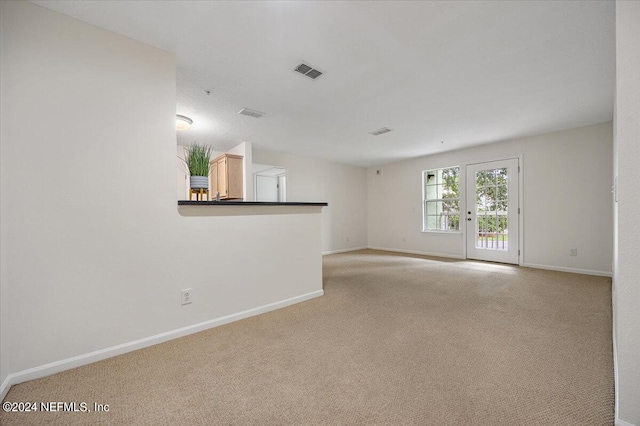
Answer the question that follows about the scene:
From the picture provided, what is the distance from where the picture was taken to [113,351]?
1.80 meters

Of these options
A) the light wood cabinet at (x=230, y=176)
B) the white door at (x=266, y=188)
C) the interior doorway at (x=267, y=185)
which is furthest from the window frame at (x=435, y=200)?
the light wood cabinet at (x=230, y=176)

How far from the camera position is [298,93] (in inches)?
115

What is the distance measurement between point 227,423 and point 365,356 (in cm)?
94

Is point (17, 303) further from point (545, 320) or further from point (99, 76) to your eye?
point (545, 320)

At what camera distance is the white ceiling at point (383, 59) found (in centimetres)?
173

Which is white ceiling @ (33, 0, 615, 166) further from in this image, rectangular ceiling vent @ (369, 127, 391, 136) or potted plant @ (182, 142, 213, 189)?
potted plant @ (182, 142, 213, 189)

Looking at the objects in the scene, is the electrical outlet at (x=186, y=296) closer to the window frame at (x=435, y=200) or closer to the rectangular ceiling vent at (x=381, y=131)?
the rectangular ceiling vent at (x=381, y=131)

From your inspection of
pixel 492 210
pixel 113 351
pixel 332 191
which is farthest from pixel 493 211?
pixel 113 351

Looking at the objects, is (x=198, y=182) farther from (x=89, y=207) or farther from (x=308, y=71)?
(x=308, y=71)

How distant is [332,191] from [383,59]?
448cm

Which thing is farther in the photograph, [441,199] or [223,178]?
[441,199]

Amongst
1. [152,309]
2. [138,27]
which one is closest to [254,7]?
[138,27]

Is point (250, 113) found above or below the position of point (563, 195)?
above

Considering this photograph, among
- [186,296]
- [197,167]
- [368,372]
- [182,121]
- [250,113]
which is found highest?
[250,113]
